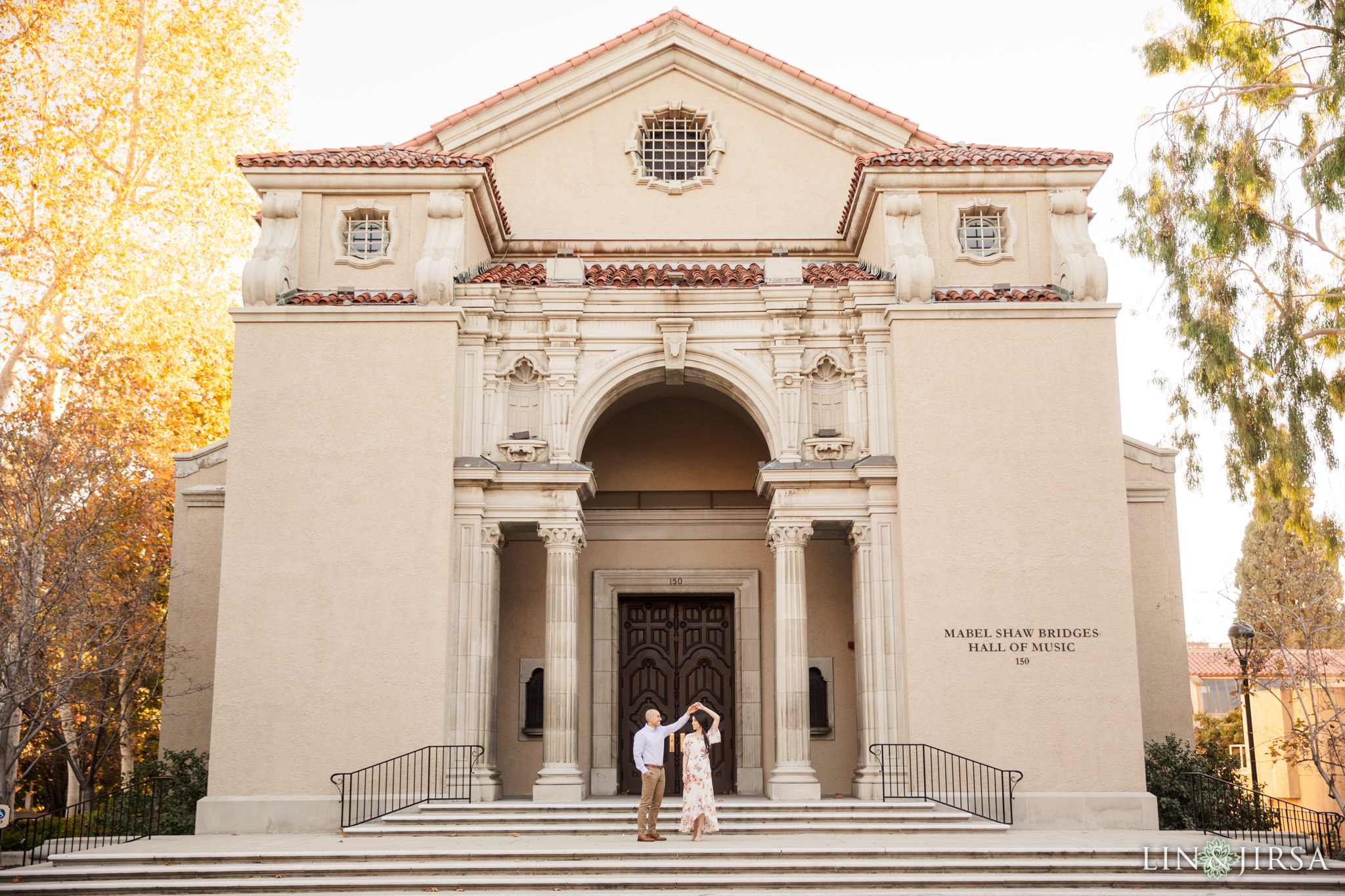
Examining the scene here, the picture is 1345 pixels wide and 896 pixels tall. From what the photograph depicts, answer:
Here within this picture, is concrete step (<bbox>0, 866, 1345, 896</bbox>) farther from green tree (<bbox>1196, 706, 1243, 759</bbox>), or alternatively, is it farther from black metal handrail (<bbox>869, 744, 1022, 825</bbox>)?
green tree (<bbox>1196, 706, 1243, 759</bbox>)

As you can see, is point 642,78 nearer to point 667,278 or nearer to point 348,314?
point 667,278

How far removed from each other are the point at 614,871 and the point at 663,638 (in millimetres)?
7132

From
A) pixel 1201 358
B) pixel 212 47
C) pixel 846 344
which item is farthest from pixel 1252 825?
pixel 212 47

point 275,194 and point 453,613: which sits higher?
point 275,194

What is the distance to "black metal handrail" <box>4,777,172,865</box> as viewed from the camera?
14125mm

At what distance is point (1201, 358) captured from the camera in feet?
56.2

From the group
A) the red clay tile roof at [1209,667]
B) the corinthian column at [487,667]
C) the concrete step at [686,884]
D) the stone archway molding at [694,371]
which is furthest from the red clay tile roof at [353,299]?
the red clay tile roof at [1209,667]

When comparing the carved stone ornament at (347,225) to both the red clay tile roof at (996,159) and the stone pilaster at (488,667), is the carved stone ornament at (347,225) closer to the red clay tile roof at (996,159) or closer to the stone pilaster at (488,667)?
the stone pilaster at (488,667)

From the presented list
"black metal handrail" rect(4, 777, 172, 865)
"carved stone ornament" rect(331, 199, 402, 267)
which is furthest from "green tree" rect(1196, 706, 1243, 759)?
"black metal handrail" rect(4, 777, 172, 865)

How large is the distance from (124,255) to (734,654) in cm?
1547

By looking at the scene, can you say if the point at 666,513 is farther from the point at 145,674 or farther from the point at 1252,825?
the point at 145,674

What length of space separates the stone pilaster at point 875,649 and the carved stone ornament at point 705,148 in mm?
6969

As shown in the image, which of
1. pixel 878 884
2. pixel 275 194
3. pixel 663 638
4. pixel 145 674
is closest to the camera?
pixel 878 884

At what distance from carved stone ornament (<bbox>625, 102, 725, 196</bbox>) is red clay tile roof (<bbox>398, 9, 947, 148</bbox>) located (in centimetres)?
126
